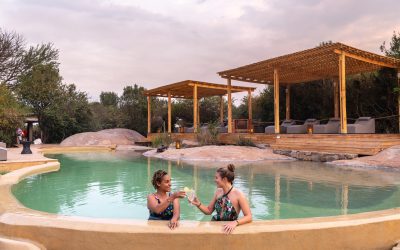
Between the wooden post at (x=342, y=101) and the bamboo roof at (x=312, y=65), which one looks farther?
the bamboo roof at (x=312, y=65)

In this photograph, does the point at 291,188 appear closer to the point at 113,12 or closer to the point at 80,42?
the point at 113,12

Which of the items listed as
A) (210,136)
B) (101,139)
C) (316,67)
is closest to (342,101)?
(316,67)

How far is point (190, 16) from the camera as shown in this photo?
1719 cm

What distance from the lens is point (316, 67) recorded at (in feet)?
51.8

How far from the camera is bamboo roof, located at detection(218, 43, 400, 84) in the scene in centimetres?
1311

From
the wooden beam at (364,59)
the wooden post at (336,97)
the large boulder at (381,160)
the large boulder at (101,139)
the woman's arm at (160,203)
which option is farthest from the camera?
the large boulder at (101,139)

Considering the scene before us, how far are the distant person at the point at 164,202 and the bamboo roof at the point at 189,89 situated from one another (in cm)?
1586

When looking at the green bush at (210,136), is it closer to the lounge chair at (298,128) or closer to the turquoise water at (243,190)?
the lounge chair at (298,128)

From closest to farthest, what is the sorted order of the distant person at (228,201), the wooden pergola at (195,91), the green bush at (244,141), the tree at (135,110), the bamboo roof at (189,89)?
the distant person at (228,201)
the green bush at (244,141)
the wooden pergola at (195,91)
the bamboo roof at (189,89)
the tree at (135,110)

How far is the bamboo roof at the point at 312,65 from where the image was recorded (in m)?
13.1

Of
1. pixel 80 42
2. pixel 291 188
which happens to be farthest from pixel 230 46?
pixel 291 188

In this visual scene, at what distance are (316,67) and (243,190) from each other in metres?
10.5

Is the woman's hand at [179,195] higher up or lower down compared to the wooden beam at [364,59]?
lower down

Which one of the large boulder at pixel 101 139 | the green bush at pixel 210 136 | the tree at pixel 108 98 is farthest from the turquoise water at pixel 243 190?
the tree at pixel 108 98
